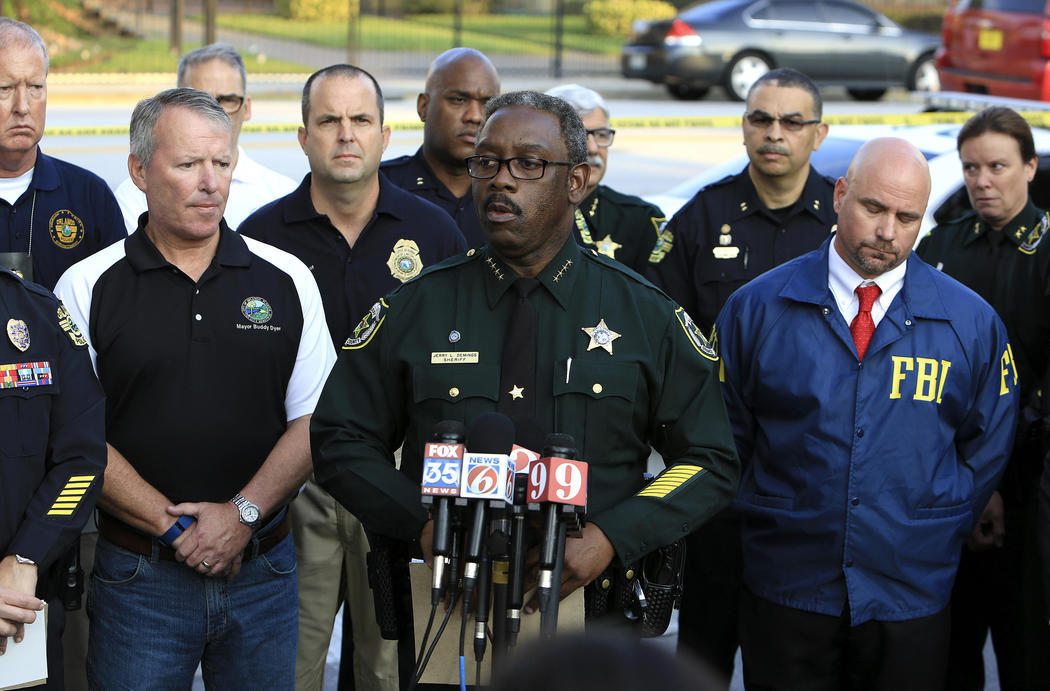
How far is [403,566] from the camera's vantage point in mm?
3424

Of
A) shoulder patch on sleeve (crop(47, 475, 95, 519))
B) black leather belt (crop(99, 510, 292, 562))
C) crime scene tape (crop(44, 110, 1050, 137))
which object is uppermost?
crime scene tape (crop(44, 110, 1050, 137))

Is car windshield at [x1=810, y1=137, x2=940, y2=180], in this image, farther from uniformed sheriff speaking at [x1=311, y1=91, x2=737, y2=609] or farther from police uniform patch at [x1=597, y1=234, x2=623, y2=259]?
uniformed sheriff speaking at [x1=311, y1=91, x2=737, y2=609]

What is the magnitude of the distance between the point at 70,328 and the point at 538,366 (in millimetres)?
1307

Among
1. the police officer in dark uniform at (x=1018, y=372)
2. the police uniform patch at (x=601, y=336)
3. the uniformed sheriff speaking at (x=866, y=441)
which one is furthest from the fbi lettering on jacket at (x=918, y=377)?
the police uniform patch at (x=601, y=336)

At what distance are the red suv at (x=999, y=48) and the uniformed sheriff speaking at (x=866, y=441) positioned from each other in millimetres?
9756

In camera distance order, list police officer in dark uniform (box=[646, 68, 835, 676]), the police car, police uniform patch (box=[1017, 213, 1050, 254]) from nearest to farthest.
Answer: police uniform patch (box=[1017, 213, 1050, 254]), police officer in dark uniform (box=[646, 68, 835, 676]), the police car

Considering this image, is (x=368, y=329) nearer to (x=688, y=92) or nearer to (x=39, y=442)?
(x=39, y=442)

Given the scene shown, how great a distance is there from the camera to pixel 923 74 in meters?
20.5

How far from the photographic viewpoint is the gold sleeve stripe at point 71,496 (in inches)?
137

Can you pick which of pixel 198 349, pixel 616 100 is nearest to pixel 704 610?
pixel 198 349

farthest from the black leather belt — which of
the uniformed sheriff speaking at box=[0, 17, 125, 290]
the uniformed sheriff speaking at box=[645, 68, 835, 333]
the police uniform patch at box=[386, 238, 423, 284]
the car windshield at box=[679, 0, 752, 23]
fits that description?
the car windshield at box=[679, 0, 752, 23]

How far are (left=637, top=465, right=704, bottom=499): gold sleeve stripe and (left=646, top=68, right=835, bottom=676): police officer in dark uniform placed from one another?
1936 millimetres

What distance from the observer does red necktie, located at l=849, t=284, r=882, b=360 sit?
3.99 metres

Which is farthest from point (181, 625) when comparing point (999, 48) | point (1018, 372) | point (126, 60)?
point (126, 60)
